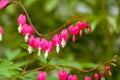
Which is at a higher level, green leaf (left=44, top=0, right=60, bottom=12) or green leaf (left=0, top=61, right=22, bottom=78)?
green leaf (left=44, top=0, right=60, bottom=12)

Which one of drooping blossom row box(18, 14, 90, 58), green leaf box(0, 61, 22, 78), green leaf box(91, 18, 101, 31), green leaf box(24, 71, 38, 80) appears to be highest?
green leaf box(91, 18, 101, 31)

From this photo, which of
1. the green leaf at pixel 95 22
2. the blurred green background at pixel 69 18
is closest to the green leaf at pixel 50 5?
the blurred green background at pixel 69 18

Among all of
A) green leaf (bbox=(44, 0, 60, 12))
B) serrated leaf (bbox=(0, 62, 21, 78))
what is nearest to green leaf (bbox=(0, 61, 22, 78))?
serrated leaf (bbox=(0, 62, 21, 78))

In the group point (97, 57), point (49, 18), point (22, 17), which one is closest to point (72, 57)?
point (97, 57)

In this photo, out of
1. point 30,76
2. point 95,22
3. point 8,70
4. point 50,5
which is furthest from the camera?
point 50,5

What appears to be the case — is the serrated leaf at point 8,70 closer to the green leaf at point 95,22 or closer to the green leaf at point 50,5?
the green leaf at point 95,22

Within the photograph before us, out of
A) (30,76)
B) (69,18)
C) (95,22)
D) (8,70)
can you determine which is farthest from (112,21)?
(8,70)

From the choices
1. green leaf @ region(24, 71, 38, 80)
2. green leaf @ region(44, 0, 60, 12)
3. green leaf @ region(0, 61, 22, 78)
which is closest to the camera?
green leaf @ region(0, 61, 22, 78)

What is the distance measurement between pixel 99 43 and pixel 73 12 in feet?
1.09

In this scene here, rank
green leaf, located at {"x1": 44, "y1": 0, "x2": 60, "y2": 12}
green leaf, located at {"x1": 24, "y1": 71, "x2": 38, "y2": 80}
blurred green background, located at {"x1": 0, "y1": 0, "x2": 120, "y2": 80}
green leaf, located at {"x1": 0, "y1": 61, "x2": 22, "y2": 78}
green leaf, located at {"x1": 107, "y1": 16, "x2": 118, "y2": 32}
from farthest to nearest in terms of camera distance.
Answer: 1. green leaf, located at {"x1": 44, "y1": 0, "x2": 60, "y2": 12}
2. blurred green background, located at {"x1": 0, "y1": 0, "x2": 120, "y2": 80}
3. green leaf, located at {"x1": 107, "y1": 16, "x2": 118, "y2": 32}
4. green leaf, located at {"x1": 24, "y1": 71, "x2": 38, "y2": 80}
5. green leaf, located at {"x1": 0, "y1": 61, "x2": 22, "y2": 78}

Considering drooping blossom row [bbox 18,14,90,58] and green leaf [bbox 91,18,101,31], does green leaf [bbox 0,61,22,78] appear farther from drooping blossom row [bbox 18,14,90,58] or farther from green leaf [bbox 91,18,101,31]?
green leaf [bbox 91,18,101,31]

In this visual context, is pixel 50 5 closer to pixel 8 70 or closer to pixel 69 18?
pixel 69 18

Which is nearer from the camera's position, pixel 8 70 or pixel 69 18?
pixel 8 70

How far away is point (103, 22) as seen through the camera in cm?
269
